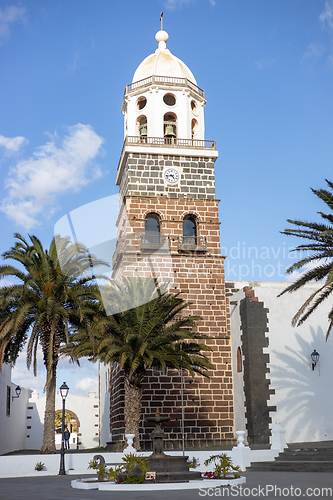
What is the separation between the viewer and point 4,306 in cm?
1950

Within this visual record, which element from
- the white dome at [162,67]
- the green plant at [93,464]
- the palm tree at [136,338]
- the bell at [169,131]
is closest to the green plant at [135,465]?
the green plant at [93,464]

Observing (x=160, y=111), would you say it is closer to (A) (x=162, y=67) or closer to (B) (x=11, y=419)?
(A) (x=162, y=67)

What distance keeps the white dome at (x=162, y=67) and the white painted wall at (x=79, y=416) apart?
2295 cm

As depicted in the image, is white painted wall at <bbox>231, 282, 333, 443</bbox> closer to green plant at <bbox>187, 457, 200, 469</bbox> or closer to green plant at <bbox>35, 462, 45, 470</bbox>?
green plant at <bbox>187, 457, 200, 469</bbox>

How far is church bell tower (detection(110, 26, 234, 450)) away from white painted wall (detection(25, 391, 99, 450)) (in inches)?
527

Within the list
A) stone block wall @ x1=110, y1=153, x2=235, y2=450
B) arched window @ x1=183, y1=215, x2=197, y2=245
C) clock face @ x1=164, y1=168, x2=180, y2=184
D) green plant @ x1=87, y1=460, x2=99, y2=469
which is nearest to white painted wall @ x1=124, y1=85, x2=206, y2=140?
stone block wall @ x1=110, y1=153, x2=235, y2=450

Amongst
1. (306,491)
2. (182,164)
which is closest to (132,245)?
(182,164)

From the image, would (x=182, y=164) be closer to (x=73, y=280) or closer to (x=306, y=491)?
(x=73, y=280)

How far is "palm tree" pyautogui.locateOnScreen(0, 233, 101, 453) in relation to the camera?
1950 cm

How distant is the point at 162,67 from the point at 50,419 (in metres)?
18.0

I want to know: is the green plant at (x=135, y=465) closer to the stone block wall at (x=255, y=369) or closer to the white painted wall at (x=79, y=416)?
the stone block wall at (x=255, y=369)

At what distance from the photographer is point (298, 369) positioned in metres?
22.6

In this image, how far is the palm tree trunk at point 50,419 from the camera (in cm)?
1961

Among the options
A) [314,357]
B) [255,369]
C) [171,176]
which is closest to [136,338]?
[255,369]
